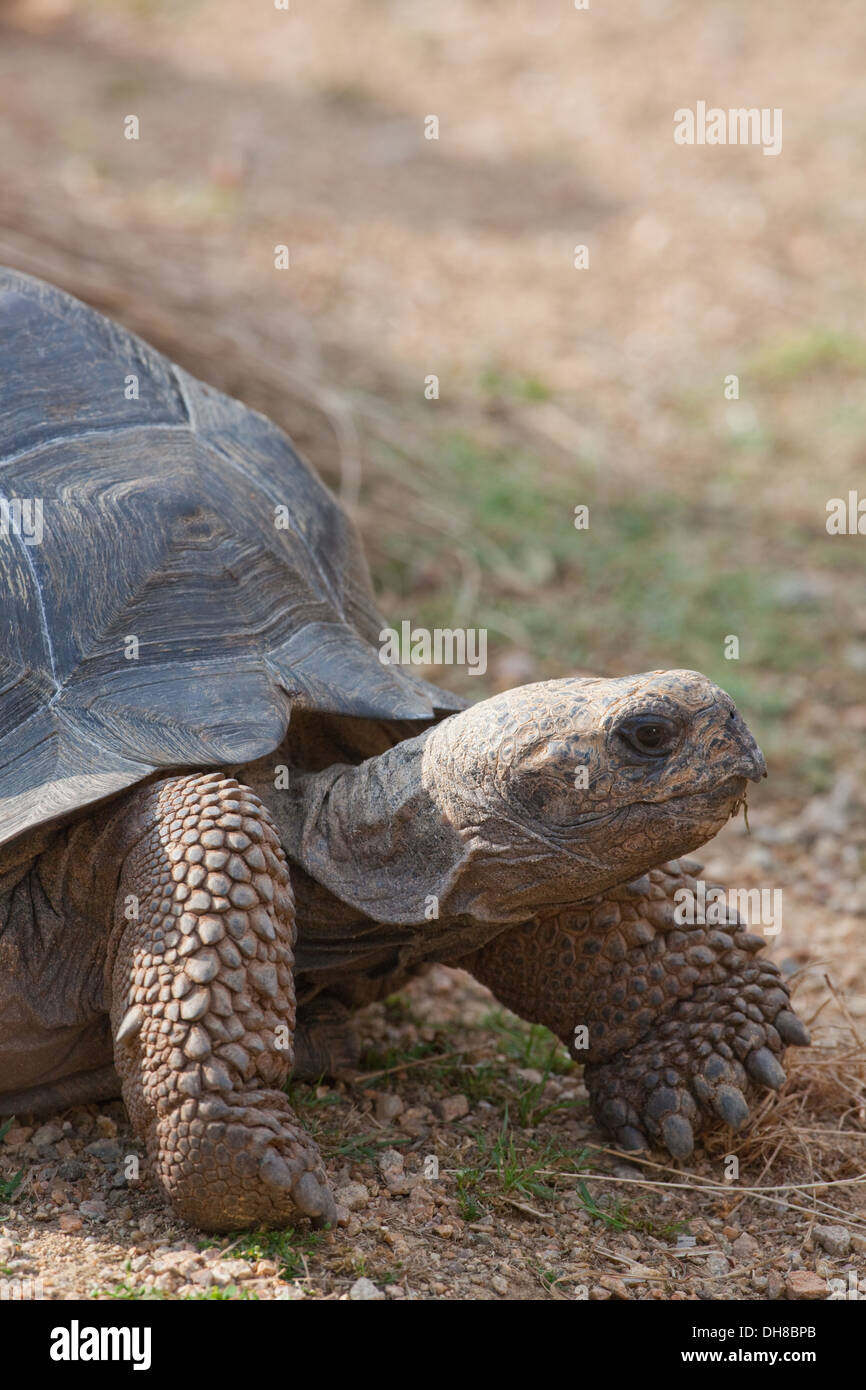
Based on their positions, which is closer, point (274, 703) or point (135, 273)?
point (274, 703)

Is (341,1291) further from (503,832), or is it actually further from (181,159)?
(181,159)

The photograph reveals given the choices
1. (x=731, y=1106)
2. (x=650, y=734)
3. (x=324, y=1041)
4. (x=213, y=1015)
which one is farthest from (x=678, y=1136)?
(x=213, y=1015)

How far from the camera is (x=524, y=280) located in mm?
9445

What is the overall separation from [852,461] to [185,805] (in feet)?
18.3

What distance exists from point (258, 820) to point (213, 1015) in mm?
404

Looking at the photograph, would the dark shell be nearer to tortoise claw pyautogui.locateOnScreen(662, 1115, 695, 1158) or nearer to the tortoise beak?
the tortoise beak

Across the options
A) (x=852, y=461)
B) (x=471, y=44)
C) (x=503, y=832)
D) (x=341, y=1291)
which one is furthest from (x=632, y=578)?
(x=471, y=44)

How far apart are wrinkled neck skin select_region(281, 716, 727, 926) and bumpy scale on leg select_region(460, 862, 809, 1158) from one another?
0.35 meters

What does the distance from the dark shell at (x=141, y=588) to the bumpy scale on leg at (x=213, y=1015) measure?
203 millimetres

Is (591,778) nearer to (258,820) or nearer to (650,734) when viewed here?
(650,734)

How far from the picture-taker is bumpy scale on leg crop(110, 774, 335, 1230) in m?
2.68

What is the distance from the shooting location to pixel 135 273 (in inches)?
273

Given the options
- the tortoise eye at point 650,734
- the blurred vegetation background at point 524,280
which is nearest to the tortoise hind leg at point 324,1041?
the tortoise eye at point 650,734

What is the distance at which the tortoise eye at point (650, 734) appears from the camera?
2736 mm
